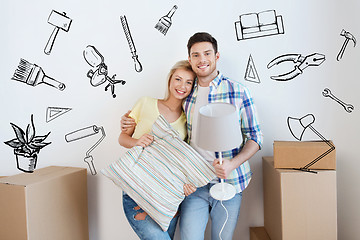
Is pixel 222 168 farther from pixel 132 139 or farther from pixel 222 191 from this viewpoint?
pixel 132 139

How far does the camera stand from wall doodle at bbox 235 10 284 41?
5.66 ft

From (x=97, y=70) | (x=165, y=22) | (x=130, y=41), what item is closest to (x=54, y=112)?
(x=97, y=70)

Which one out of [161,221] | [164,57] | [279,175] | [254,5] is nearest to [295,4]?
[254,5]

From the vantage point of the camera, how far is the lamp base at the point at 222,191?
1.33 metres

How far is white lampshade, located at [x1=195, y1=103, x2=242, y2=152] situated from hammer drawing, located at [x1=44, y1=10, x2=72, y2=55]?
3.92ft

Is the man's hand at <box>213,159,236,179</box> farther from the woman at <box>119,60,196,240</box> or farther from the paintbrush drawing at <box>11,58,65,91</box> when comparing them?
the paintbrush drawing at <box>11,58,65,91</box>

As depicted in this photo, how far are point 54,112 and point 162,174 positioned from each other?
94 cm

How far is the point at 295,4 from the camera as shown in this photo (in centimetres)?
171

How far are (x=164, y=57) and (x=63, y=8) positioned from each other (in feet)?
2.36

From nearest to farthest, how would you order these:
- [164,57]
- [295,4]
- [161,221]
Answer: [161,221] < [295,4] < [164,57]

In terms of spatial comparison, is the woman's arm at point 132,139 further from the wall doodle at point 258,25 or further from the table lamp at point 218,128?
the wall doodle at point 258,25

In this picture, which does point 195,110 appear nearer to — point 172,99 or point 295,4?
point 172,99

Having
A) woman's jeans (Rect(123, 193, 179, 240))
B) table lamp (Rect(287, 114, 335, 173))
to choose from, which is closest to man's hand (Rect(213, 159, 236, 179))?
woman's jeans (Rect(123, 193, 179, 240))

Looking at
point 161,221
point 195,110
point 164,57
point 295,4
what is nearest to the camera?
point 161,221
